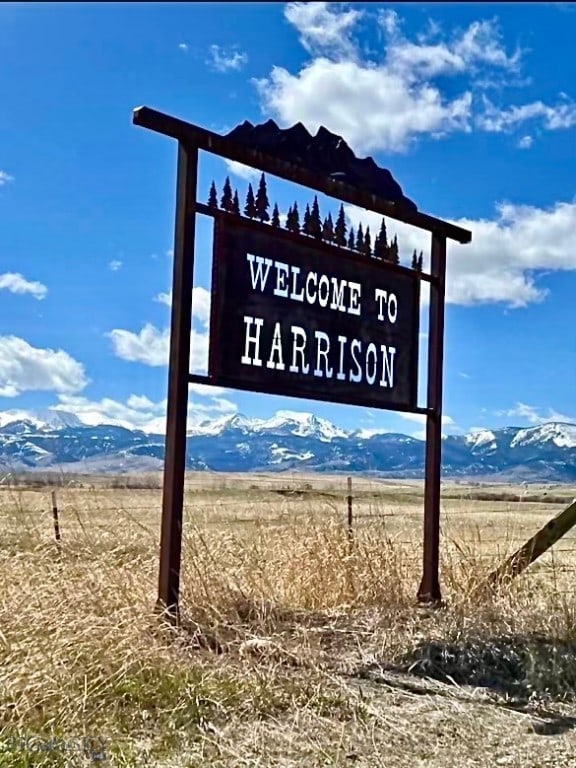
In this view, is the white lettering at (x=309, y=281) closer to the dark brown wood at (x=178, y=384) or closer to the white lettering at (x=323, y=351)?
the white lettering at (x=323, y=351)

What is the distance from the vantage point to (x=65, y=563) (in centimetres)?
484

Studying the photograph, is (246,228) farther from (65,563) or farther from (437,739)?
(437,739)

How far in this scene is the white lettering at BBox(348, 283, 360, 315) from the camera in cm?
562

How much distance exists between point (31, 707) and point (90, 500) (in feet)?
8.99

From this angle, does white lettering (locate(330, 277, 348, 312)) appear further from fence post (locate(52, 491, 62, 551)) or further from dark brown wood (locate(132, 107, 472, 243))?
fence post (locate(52, 491, 62, 551))

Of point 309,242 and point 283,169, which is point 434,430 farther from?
point 283,169

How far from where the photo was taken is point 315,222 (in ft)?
Result: 17.7

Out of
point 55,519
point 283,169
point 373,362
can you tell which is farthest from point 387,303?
point 55,519

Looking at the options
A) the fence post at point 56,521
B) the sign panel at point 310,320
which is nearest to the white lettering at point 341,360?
the sign panel at point 310,320

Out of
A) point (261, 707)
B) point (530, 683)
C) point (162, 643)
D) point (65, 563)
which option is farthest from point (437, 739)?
point (65, 563)

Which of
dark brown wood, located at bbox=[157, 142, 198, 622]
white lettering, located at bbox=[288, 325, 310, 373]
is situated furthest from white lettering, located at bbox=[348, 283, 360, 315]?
dark brown wood, located at bbox=[157, 142, 198, 622]

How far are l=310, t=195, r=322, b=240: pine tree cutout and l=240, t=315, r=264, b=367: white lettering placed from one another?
0.84 meters

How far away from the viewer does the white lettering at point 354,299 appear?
5.62m

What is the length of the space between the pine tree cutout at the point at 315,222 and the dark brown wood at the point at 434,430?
4.25 ft
